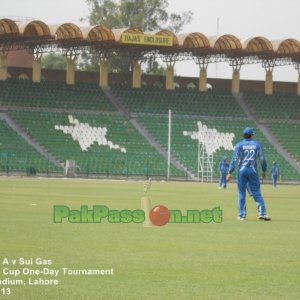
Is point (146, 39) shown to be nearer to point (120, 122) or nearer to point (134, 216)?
point (120, 122)

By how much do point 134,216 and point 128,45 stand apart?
5683 cm

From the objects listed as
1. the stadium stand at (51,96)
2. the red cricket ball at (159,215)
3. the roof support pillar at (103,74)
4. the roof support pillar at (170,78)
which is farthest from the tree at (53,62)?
the red cricket ball at (159,215)

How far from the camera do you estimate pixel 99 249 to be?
15.5m

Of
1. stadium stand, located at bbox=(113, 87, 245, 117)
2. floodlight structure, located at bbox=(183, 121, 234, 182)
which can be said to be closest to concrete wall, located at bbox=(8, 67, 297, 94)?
stadium stand, located at bbox=(113, 87, 245, 117)

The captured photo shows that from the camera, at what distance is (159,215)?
21078 mm

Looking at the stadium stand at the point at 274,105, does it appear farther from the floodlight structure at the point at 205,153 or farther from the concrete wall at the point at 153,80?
the floodlight structure at the point at 205,153

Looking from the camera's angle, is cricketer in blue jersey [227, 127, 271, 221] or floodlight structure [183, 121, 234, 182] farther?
floodlight structure [183, 121, 234, 182]

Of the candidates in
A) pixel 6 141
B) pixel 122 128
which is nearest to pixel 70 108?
pixel 122 128

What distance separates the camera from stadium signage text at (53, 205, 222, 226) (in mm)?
21125

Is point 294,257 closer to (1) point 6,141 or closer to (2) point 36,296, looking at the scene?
(2) point 36,296

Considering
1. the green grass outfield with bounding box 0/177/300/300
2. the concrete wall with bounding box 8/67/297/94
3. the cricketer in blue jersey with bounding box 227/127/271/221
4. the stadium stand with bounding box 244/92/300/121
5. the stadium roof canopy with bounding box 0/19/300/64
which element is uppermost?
the stadium roof canopy with bounding box 0/19/300/64

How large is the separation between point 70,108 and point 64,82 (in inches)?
185

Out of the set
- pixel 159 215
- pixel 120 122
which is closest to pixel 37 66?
pixel 120 122

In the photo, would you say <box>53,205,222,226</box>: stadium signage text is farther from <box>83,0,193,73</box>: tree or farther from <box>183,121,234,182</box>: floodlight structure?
<box>83,0,193,73</box>: tree
